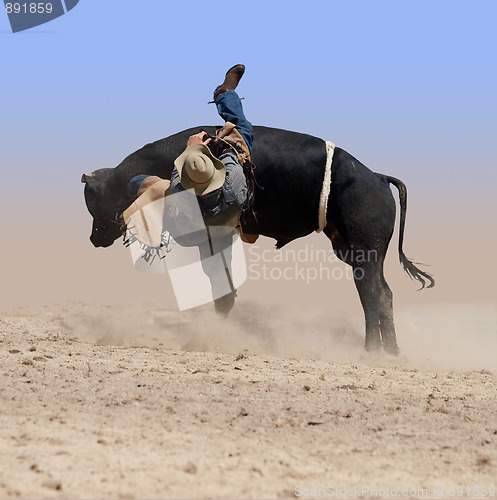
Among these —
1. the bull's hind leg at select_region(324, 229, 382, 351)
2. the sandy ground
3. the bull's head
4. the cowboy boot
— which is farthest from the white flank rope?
the bull's head

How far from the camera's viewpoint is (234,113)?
6047mm

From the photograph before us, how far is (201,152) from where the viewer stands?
549 centimetres

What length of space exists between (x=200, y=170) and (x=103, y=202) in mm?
1789

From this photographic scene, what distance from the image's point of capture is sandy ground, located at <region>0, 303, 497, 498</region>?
254 cm

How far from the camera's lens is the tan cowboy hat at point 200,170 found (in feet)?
17.6

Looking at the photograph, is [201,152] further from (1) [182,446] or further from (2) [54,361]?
(1) [182,446]

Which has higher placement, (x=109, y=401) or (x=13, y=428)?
(x=13, y=428)

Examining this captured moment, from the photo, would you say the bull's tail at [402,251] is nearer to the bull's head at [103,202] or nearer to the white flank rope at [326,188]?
the white flank rope at [326,188]

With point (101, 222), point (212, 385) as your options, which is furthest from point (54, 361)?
point (101, 222)

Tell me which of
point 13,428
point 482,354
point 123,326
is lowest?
point 482,354

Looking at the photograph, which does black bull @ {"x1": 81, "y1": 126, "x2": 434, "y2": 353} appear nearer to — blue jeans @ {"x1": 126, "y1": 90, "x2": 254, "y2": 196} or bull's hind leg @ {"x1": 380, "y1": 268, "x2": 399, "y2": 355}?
bull's hind leg @ {"x1": 380, "y1": 268, "x2": 399, "y2": 355}

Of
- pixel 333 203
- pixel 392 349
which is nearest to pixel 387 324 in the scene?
pixel 392 349

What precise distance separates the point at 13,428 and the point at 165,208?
2.94 m

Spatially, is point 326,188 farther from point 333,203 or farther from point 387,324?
point 387,324
